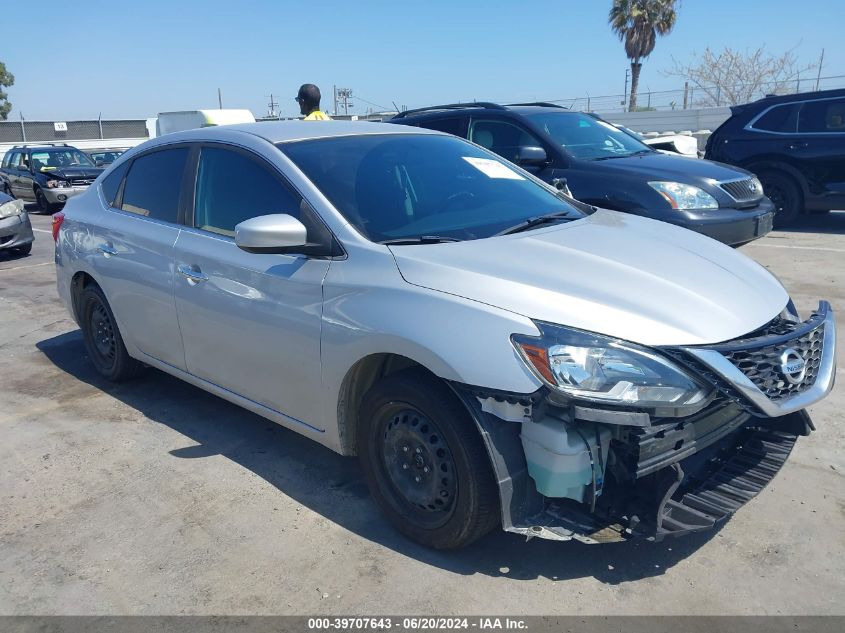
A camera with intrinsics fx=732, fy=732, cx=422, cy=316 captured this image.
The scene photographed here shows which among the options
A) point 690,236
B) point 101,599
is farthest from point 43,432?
point 690,236

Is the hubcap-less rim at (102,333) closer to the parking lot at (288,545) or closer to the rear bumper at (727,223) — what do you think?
the parking lot at (288,545)

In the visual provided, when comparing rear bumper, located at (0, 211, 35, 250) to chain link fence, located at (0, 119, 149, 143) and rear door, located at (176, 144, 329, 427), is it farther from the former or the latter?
chain link fence, located at (0, 119, 149, 143)

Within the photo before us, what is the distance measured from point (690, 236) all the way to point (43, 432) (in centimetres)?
391

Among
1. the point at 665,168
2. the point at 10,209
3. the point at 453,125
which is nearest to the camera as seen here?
the point at 665,168

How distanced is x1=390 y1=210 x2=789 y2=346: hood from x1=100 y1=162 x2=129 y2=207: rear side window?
265 cm

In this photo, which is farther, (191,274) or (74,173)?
(74,173)

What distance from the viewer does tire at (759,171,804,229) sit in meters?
9.98

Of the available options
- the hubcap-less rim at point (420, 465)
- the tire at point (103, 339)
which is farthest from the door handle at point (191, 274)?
the hubcap-less rim at point (420, 465)

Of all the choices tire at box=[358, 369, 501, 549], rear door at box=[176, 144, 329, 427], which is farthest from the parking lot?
rear door at box=[176, 144, 329, 427]

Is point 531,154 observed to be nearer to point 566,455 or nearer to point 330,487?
point 330,487

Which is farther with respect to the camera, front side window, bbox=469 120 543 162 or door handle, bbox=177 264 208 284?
front side window, bbox=469 120 543 162

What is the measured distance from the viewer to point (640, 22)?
34.8m

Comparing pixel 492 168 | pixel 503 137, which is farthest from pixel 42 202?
pixel 492 168

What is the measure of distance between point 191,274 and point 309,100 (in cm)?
362
